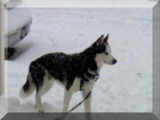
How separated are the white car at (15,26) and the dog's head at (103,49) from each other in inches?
91.0

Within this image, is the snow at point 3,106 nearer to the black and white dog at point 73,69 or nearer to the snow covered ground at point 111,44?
the snow covered ground at point 111,44

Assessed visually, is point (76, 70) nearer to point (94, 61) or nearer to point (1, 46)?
point (94, 61)

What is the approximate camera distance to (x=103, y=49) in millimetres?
4387

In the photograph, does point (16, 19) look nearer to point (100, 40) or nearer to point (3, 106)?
point (3, 106)

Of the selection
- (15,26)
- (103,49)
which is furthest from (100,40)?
(15,26)

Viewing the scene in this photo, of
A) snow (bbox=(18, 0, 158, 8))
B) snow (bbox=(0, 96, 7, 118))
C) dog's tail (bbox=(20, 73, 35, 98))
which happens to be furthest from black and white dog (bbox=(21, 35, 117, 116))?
snow (bbox=(18, 0, 158, 8))

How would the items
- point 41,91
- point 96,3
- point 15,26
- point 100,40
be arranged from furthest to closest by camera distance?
point 96,3 < point 15,26 < point 41,91 < point 100,40

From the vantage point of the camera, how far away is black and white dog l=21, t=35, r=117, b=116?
4.42 meters

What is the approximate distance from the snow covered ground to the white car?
313mm

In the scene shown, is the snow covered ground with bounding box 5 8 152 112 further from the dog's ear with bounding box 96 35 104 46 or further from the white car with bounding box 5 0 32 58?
the dog's ear with bounding box 96 35 104 46

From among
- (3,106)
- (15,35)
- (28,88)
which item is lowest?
(3,106)

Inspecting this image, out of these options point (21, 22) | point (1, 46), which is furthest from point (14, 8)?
point (1, 46)

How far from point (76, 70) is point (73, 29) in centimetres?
377

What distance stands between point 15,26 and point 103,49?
2.47 meters
